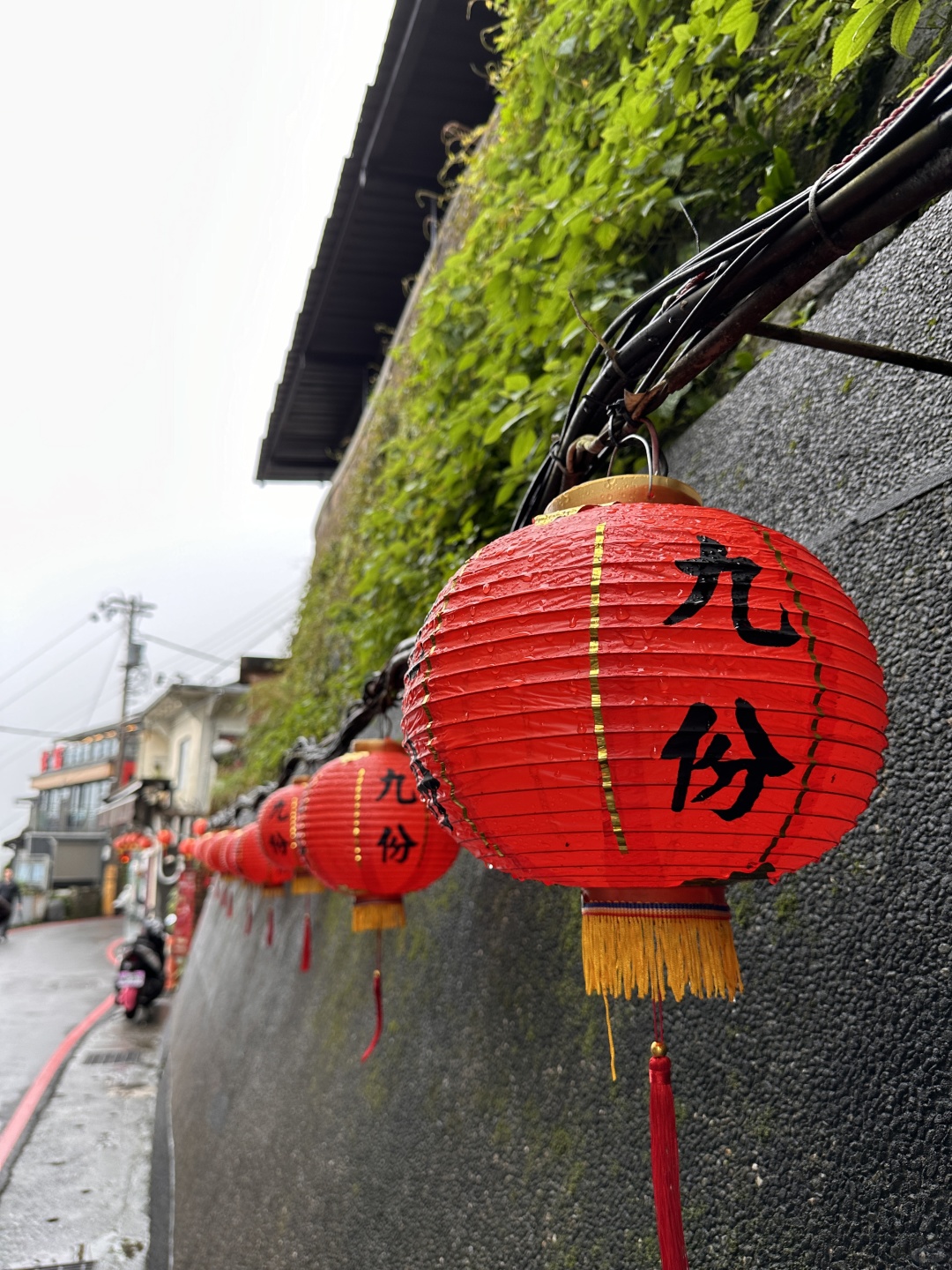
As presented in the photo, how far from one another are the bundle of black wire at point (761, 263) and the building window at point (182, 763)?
26103 millimetres

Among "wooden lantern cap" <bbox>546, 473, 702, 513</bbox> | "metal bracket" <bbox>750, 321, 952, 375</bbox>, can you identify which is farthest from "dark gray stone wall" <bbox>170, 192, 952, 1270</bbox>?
"wooden lantern cap" <bbox>546, 473, 702, 513</bbox>

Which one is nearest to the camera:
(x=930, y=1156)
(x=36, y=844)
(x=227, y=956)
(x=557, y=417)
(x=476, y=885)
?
(x=930, y=1156)

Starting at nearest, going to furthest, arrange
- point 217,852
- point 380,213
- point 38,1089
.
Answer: point 217,852 → point 380,213 → point 38,1089

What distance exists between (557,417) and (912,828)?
6.56ft

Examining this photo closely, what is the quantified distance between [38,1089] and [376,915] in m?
10.2

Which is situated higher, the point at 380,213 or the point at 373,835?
the point at 380,213

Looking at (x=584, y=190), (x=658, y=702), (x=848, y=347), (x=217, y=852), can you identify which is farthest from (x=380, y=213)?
(x=658, y=702)

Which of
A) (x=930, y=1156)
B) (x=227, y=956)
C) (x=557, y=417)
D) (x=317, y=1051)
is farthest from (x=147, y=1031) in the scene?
(x=930, y=1156)

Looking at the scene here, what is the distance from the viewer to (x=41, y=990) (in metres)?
18.0

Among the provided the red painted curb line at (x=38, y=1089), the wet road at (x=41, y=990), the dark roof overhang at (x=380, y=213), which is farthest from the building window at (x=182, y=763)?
the dark roof overhang at (x=380, y=213)

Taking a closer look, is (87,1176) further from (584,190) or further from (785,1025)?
(584,190)

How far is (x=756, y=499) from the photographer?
94.2 inches

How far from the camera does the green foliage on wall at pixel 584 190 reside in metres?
2.57

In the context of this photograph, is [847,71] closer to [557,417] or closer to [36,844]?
[557,417]
